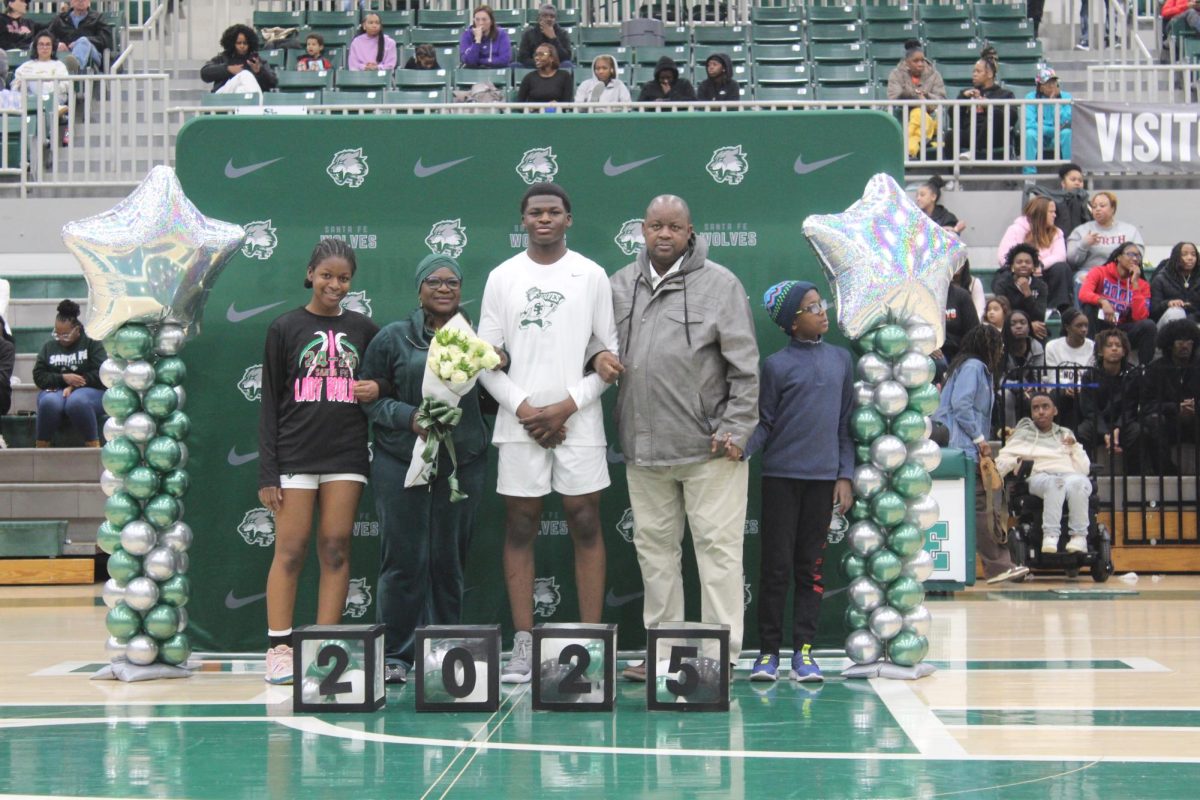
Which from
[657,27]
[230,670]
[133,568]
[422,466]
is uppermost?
[657,27]

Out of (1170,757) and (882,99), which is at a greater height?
(882,99)

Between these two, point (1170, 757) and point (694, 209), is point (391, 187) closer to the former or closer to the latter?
point (694, 209)

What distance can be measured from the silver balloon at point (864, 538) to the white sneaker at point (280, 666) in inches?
97.1

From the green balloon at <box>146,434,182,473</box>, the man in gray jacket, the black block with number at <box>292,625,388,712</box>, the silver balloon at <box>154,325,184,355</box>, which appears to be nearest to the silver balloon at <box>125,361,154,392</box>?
the silver balloon at <box>154,325,184,355</box>

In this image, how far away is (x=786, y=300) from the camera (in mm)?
7352

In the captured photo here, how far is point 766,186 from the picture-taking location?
788 centimetres

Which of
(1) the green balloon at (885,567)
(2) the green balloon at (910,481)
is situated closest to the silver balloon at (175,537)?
(1) the green balloon at (885,567)

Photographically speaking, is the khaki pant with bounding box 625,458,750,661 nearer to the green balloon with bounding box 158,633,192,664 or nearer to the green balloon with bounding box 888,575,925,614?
the green balloon with bounding box 888,575,925,614

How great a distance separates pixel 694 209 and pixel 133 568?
2.99m

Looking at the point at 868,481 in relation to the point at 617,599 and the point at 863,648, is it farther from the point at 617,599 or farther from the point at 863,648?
the point at 617,599

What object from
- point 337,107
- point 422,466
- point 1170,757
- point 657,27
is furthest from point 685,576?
point 657,27

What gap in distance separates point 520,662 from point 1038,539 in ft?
18.4

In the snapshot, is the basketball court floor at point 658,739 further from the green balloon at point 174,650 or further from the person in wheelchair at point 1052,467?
the person in wheelchair at point 1052,467

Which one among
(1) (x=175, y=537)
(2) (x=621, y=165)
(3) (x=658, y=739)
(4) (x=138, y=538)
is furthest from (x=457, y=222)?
(3) (x=658, y=739)
